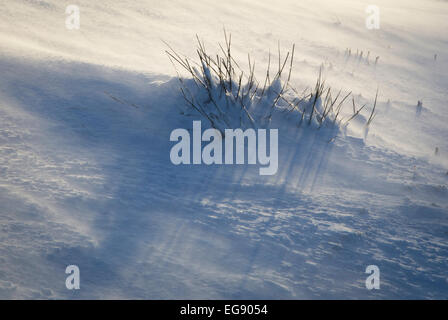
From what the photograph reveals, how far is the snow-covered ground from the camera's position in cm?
102

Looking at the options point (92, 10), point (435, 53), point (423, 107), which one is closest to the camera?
point (423, 107)

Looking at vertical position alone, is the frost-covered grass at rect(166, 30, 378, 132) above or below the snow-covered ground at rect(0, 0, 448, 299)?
above

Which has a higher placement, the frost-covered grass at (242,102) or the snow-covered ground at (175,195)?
the frost-covered grass at (242,102)

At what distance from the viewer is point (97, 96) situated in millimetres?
1732

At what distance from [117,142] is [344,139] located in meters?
1.10

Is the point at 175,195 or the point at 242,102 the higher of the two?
the point at 242,102

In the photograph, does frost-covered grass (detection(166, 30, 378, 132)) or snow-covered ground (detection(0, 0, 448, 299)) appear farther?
frost-covered grass (detection(166, 30, 378, 132))

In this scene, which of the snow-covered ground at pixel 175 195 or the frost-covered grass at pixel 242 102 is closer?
the snow-covered ground at pixel 175 195

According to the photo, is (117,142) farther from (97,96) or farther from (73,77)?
(73,77)

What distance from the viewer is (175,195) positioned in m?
1.29

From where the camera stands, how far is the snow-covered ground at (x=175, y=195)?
1021mm

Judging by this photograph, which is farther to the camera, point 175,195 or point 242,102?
point 242,102
